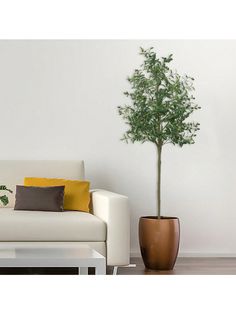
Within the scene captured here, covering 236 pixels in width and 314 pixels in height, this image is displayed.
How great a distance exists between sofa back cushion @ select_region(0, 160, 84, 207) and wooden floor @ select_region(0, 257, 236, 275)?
2.58ft

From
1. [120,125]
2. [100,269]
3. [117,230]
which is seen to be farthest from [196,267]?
[100,269]

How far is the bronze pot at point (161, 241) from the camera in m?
5.06

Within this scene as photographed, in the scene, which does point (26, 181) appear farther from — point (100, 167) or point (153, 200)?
point (153, 200)

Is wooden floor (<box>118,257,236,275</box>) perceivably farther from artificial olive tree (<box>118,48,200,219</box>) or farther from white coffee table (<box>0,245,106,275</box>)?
white coffee table (<box>0,245,106,275</box>)

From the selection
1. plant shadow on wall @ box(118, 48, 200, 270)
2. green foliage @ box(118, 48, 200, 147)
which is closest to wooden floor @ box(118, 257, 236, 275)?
plant shadow on wall @ box(118, 48, 200, 270)

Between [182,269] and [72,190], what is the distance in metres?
1.12

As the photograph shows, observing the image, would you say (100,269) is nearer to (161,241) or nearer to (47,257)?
(47,257)

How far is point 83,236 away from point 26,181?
0.93 m

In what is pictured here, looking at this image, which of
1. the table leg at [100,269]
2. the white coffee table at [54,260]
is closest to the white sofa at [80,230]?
the white coffee table at [54,260]

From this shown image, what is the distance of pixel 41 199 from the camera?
5023 mm

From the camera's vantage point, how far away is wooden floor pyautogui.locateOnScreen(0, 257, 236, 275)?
193 inches

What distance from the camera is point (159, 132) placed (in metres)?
5.09
